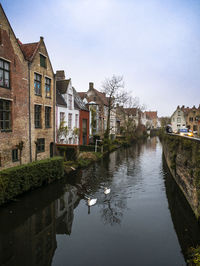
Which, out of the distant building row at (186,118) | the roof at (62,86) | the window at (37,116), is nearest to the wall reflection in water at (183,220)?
the window at (37,116)

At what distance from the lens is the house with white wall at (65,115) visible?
2266 cm

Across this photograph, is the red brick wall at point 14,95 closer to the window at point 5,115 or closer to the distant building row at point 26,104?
the distant building row at point 26,104

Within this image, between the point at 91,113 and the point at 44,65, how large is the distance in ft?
57.8

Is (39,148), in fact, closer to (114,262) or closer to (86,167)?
(86,167)

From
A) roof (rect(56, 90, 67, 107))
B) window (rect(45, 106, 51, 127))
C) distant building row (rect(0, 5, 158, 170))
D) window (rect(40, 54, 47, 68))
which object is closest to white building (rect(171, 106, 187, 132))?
roof (rect(56, 90, 67, 107))

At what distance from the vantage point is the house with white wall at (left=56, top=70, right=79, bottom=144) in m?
22.7

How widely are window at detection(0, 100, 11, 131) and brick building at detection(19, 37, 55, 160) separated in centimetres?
245

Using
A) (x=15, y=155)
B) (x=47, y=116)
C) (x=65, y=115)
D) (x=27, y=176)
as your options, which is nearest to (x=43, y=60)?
(x=47, y=116)

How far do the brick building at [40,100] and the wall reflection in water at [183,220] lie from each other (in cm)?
1227

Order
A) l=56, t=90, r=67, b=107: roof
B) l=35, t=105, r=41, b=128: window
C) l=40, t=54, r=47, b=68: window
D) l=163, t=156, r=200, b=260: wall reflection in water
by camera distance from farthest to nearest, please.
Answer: l=56, t=90, r=67, b=107: roof → l=40, t=54, r=47, b=68: window → l=35, t=105, r=41, b=128: window → l=163, t=156, r=200, b=260: wall reflection in water

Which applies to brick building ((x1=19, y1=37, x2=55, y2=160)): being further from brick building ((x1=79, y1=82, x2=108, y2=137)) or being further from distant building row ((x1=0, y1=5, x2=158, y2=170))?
brick building ((x1=79, y1=82, x2=108, y2=137))

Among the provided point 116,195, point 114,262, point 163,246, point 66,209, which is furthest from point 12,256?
point 116,195

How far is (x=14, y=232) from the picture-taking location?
865cm

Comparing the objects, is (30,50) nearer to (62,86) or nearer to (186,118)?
(62,86)
